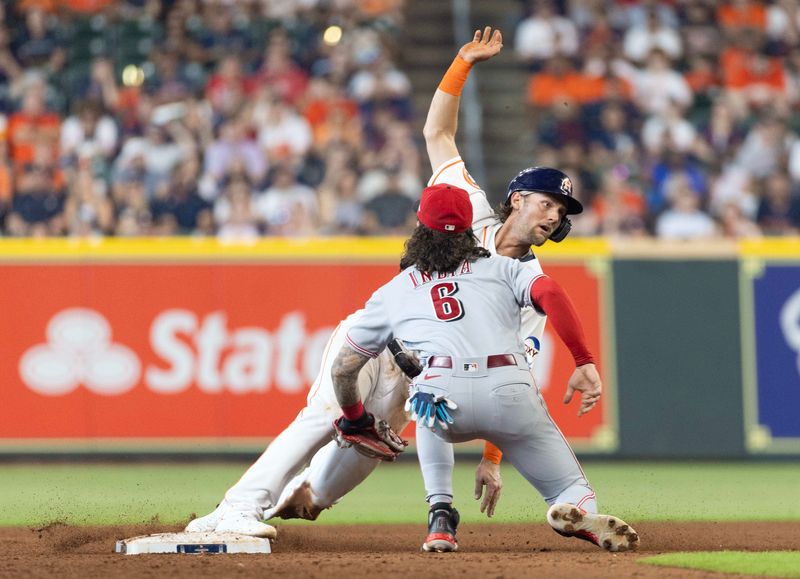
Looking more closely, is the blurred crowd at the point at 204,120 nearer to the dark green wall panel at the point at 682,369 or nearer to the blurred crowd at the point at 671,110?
the blurred crowd at the point at 671,110

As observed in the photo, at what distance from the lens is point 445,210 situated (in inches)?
227

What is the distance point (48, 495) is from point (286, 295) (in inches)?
116

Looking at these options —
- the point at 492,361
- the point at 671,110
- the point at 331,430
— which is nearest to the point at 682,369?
the point at 671,110

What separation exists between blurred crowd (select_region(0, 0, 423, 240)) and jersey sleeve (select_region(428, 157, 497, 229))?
5210mm

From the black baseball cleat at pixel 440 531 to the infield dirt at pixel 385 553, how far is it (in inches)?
4.1

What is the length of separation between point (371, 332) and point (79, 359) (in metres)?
5.92

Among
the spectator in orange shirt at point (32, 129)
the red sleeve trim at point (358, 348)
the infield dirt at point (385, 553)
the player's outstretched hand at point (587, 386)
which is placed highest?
the spectator in orange shirt at point (32, 129)

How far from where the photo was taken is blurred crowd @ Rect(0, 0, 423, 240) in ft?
39.9

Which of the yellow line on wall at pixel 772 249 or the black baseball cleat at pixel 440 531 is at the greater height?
the yellow line on wall at pixel 772 249

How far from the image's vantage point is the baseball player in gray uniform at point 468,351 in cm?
560

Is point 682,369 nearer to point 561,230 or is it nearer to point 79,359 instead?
point 79,359

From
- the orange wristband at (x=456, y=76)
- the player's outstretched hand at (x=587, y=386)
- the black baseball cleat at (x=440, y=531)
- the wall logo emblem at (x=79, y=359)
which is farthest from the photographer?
the wall logo emblem at (x=79, y=359)

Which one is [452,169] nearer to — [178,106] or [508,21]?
[178,106]

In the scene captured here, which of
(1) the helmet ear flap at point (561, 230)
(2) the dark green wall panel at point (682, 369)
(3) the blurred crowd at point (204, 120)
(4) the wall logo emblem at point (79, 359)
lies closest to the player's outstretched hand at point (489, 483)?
(1) the helmet ear flap at point (561, 230)
